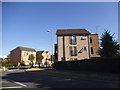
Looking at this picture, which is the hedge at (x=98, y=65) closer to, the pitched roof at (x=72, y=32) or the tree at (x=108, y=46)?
the tree at (x=108, y=46)

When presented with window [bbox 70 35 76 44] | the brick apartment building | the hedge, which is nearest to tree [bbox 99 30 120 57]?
the hedge

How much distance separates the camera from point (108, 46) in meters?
23.4

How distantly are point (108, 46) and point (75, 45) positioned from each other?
12.5 meters

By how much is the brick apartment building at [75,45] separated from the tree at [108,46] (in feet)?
35.6

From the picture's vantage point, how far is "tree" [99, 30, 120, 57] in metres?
23.0

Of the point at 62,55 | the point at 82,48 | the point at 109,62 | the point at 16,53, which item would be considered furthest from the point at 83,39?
the point at 16,53

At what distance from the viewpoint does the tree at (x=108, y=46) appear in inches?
907

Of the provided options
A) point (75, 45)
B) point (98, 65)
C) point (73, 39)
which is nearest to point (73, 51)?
point (75, 45)

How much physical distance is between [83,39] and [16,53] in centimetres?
4577

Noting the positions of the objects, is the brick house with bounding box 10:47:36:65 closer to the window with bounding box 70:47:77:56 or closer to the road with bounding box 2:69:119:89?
the window with bounding box 70:47:77:56

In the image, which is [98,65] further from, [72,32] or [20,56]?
[20,56]

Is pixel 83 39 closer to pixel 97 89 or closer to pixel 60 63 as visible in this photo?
pixel 60 63

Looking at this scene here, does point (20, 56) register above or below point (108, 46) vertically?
below

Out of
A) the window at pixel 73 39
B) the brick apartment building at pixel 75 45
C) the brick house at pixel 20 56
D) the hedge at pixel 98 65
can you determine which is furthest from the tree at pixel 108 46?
the brick house at pixel 20 56
